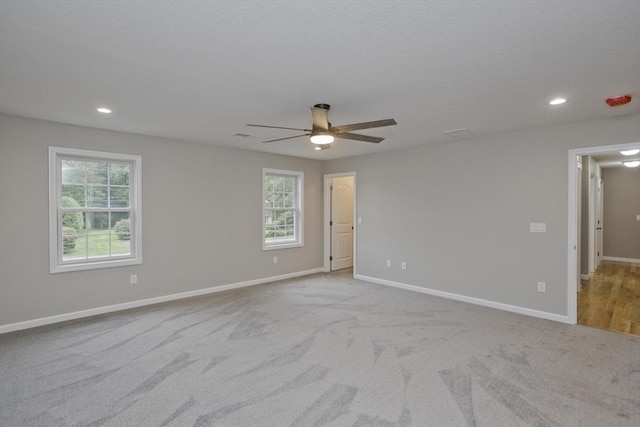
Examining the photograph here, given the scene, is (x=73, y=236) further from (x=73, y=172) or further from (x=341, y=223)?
(x=341, y=223)

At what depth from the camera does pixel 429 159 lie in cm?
555

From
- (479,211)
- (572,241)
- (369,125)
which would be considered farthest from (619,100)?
(369,125)

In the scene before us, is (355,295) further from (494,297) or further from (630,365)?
(630,365)

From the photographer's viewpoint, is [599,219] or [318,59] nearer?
[318,59]

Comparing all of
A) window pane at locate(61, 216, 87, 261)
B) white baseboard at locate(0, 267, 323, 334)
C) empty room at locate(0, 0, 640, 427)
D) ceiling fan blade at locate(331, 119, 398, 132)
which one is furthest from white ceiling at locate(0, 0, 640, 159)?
white baseboard at locate(0, 267, 323, 334)

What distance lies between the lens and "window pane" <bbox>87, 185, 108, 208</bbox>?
4516 millimetres

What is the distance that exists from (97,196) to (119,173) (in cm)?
43

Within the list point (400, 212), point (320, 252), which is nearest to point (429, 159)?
point (400, 212)

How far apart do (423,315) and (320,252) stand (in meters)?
3.24

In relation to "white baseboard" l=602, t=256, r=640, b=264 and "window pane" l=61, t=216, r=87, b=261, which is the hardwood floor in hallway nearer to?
"white baseboard" l=602, t=256, r=640, b=264

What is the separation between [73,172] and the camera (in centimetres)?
439

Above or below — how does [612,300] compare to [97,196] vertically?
below

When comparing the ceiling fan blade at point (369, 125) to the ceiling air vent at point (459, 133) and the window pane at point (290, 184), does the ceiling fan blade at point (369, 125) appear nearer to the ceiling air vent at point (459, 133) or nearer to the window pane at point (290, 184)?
the ceiling air vent at point (459, 133)

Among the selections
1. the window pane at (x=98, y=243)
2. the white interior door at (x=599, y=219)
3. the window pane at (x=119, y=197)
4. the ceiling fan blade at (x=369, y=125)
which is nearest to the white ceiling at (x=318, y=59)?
the ceiling fan blade at (x=369, y=125)
